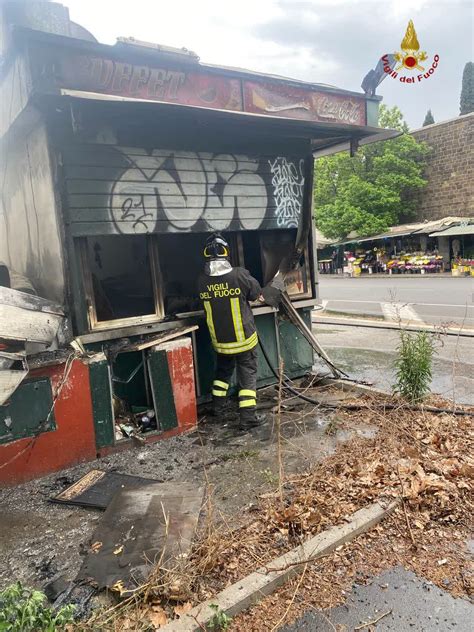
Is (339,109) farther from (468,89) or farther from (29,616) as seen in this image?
(468,89)

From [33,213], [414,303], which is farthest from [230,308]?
[414,303]

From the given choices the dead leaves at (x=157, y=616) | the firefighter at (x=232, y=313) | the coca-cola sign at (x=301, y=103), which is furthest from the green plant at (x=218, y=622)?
the coca-cola sign at (x=301, y=103)

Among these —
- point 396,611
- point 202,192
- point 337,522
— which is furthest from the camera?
point 202,192

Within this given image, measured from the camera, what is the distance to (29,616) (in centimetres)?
206

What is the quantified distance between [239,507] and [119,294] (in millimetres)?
4501

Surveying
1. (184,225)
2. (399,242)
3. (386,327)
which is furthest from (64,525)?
(399,242)

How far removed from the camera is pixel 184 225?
5.05m

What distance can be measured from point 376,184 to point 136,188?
31.0 metres

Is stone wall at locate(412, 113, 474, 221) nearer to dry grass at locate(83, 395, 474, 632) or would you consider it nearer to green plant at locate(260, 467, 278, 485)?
dry grass at locate(83, 395, 474, 632)

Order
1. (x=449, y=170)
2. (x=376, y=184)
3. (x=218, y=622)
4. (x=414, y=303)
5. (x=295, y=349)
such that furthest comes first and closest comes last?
(x=376, y=184) → (x=449, y=170) → (x=414, y=303) → (x=295, y=349) → (x=218, y=622)

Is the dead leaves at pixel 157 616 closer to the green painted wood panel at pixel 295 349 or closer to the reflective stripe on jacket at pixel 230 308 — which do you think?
the reflective stripe on jacket at pixel 230 308

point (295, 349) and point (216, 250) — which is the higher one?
point (216, 250)

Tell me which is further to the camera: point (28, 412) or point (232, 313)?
point (232, 313)

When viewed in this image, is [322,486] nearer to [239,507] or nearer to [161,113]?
[239,507]
